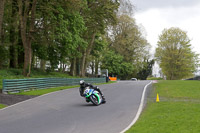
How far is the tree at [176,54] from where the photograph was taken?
67188 millimetres

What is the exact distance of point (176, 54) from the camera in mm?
67062

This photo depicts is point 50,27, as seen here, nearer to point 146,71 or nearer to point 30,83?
point 30,83

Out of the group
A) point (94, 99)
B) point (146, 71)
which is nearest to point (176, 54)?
point (146, 71)

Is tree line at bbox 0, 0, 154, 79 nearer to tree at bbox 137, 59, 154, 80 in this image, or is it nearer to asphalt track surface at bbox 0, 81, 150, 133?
asphalt track surface at bbox 0, 81, 150, 133

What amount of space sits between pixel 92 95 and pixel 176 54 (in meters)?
56.8

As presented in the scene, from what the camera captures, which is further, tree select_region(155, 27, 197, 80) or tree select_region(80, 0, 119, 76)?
tree select_region(155, 27, 197, 80)

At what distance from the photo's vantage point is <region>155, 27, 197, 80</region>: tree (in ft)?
220

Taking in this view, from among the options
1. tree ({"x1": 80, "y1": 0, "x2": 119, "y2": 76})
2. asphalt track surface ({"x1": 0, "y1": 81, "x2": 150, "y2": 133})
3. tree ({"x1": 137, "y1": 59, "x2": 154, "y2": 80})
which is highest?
tree ({"x1": 80, "y1": 0, "x2": 119, "y2": 76})

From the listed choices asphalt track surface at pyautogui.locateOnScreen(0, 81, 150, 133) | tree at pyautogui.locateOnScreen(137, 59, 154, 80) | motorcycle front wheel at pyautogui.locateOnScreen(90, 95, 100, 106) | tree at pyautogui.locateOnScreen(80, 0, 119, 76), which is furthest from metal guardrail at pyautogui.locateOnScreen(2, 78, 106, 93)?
tree at pyautogui.locateOnScreen(137, 59, 154, 80)

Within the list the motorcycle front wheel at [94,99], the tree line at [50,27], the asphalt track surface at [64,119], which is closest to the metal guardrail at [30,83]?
the tree line at [50,27]

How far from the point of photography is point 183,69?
221 ft

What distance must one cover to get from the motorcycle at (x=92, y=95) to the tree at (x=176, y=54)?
182 feet

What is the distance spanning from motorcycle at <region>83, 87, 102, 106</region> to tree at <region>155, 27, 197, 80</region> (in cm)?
5557

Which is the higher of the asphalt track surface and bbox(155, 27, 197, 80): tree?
bbox(155, 27, 197, 80): tree
